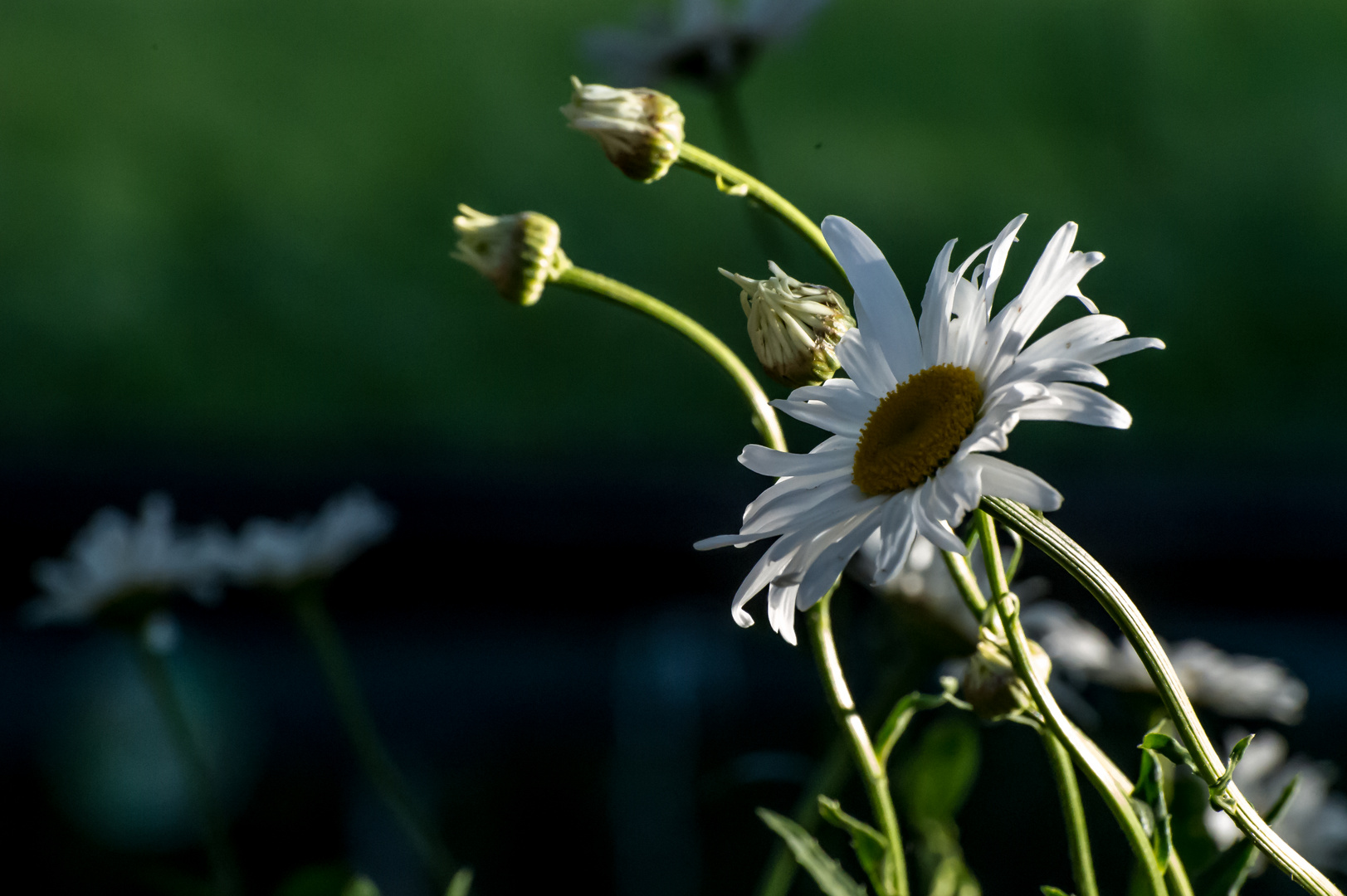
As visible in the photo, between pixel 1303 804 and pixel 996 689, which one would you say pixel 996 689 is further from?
pixel 1303 804

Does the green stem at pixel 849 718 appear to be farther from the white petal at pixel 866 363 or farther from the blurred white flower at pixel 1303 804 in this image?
the blurred white flower at pixel 1303 804

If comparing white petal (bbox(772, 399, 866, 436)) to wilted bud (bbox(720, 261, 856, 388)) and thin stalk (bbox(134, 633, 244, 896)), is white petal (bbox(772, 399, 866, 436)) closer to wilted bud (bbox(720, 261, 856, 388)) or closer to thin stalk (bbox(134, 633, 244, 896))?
wilted bud (bbox(720, 261, 856, 388))

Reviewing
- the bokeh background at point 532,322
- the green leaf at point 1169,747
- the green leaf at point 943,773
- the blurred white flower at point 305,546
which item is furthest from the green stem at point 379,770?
the bokeh background at point 532,322

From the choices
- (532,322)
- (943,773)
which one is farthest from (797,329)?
(532,322)

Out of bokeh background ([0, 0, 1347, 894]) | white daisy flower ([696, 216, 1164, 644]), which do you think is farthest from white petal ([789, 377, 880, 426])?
bokeh background ([0, 0, 1347, 894])

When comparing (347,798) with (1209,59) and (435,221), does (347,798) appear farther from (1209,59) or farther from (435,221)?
(1209,59)

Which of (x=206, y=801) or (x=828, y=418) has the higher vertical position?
(x=828, y=418)

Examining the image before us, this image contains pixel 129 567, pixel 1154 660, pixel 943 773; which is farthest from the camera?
pixel 129 567
